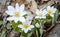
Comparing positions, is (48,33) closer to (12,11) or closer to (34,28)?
(34,28)

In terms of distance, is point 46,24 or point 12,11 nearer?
point 12,11

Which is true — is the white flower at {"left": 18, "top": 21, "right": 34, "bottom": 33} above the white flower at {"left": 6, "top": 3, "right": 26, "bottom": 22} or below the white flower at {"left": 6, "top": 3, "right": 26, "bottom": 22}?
below

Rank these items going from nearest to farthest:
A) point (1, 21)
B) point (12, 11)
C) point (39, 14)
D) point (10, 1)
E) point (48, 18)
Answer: point (12, 11) < point (39, 14) < point (48, 18) < point (1, 21) < point (10, 1)

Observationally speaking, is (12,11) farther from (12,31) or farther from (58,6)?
(58,6)

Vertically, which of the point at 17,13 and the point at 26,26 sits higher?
the point at 17,13

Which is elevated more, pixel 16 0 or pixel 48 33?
pixel 16 0

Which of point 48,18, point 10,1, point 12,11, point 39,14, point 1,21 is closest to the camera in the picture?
point 12,11

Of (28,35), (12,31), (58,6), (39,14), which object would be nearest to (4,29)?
(12,31)

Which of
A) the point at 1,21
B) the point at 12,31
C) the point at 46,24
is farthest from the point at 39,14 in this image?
the point at 1,21

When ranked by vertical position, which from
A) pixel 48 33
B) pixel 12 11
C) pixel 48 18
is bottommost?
pixel 48 33

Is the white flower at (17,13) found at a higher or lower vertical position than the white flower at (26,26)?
higher
